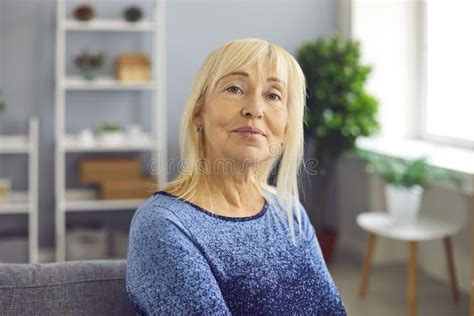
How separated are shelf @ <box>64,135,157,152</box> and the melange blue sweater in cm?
284

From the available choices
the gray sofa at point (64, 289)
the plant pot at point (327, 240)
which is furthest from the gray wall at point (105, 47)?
the gray sofa at point (64, 289)

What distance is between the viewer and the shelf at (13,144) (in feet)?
13.6

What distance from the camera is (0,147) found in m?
4.13

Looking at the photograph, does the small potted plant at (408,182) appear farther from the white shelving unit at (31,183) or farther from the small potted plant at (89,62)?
the white shelving unit at (31,183)

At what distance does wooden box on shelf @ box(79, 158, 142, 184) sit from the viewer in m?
4.33

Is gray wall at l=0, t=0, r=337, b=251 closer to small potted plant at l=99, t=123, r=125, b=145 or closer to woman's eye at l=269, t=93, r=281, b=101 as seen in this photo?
small potted plant at l=99, t=123, r=125, b=145

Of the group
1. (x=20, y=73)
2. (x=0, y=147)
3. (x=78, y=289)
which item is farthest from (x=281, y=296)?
(x=20, y=73)

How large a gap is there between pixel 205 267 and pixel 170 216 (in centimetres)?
11

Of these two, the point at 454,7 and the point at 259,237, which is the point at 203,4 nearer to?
the point at 454,7

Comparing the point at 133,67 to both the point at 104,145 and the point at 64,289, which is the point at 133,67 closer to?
the point at 104,145

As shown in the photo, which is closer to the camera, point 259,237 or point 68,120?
point 259,237

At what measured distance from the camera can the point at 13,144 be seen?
4.19 metres

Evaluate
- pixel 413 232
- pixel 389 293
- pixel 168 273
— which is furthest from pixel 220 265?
pixel 389 293

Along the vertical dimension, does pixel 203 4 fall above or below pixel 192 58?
above
